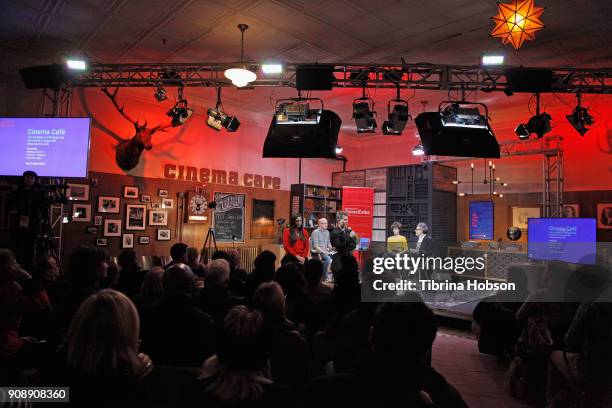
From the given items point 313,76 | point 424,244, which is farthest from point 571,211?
point 313,76

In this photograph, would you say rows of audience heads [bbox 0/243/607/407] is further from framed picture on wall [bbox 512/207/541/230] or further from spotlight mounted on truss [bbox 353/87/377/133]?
framed picture on wall [bbox 512/207/541/230]

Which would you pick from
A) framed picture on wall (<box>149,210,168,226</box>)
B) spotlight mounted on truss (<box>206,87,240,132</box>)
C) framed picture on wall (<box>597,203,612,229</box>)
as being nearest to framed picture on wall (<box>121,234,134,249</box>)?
framed picture on wall (<box>149,210,168,226</box>)

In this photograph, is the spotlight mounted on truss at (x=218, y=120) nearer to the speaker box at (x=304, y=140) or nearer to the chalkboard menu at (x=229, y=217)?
the speaker box at (x=304, y=140)

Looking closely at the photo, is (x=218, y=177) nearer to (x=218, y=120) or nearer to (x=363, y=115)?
(x=218, y=120)

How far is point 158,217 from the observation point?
816 cm

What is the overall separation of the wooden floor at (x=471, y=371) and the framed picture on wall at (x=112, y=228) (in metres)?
5.91

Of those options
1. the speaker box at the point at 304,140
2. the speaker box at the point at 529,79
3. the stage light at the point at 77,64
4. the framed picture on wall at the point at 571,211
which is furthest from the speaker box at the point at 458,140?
the stage light at the point at 77,64

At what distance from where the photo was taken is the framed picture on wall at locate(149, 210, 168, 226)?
317 inches

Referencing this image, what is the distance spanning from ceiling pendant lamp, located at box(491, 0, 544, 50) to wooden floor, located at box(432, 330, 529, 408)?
3481 mm

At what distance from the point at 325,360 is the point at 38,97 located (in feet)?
22.4

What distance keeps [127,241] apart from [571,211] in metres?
9.22

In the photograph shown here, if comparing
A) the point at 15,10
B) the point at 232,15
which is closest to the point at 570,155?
the point at 232,15

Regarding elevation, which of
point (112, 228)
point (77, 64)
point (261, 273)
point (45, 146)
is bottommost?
point (261, 273)

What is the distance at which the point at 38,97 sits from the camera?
6844 millimetres
